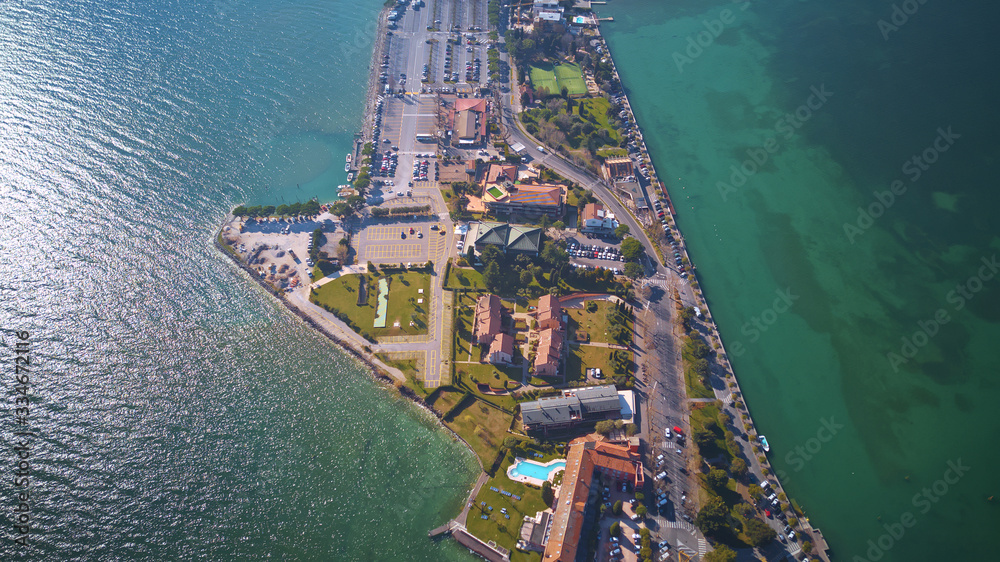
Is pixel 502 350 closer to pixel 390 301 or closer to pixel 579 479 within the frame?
pixel 579 479

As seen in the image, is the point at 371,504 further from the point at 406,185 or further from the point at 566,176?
the point at 566,176

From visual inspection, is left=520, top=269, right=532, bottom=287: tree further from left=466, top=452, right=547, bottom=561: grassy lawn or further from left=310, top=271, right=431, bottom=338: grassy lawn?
left=466, top=452, right=547, bottom=561: grassy lawn

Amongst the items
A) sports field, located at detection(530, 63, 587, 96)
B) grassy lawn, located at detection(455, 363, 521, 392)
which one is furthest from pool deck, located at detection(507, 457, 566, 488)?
sports field, located at detection(530, 63, 587, 96)

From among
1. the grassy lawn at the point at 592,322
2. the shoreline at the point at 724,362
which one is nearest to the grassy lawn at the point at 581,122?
the shoreline at the point at 724,362

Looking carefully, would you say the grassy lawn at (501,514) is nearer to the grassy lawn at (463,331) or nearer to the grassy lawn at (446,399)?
the grassy lawn at (446,399)

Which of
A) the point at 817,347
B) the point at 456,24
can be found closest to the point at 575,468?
the point at 817,347

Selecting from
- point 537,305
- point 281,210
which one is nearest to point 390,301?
point 537,305
